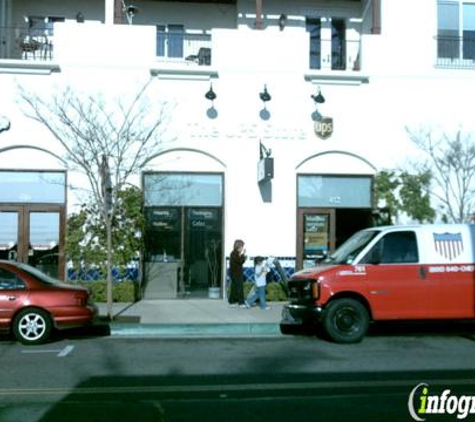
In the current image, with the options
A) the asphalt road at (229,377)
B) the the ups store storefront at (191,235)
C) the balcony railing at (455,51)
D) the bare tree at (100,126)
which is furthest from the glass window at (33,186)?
the balcony railing at (455,51)

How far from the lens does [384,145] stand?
1905 centimetres

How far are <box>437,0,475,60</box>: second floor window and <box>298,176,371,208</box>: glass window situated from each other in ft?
14.6

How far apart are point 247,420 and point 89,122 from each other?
12.4 meters

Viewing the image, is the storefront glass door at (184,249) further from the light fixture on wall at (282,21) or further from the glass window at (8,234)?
the light fixture on wall at (282,21)

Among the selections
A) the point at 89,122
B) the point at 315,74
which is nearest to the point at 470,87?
the point at 315,74

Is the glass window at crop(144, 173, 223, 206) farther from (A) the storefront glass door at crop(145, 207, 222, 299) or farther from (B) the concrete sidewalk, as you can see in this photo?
(B) the concrete sidewalk

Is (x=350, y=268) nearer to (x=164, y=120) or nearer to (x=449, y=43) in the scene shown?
(x=164, y=120)

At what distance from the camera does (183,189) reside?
18.8 meters

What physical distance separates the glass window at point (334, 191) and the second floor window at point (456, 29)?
446 cm

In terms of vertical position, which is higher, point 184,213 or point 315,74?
point 315,74

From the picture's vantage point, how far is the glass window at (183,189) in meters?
18.7

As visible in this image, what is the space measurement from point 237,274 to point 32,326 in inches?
236

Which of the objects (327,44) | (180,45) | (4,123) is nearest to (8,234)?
(4,123)

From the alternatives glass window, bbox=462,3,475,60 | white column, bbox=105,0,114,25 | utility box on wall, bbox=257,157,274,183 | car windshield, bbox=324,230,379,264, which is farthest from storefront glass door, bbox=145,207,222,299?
glass window, bbox=462,3,475,60
